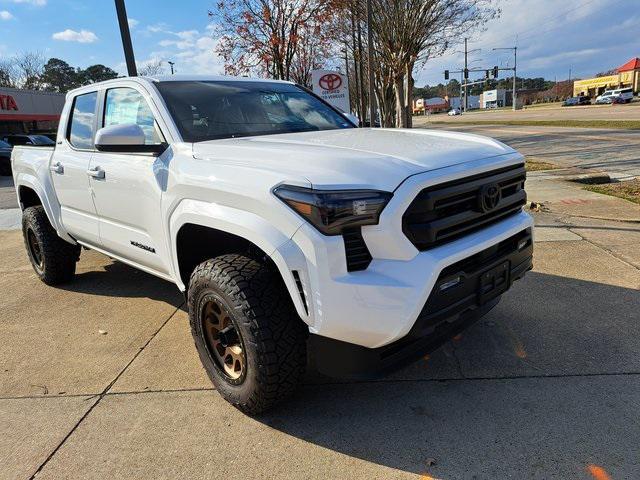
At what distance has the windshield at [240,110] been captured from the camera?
3.37 m

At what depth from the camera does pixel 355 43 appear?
20.7m

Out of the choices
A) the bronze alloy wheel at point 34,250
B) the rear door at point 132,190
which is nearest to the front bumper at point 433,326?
the rear door at point 132,190

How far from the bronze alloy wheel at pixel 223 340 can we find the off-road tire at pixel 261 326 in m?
0.05

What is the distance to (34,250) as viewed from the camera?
5484mm

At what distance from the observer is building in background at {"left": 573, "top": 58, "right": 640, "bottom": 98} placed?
81.2m

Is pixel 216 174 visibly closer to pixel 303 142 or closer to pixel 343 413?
pixel 303 142

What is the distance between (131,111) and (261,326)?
7.01 feet

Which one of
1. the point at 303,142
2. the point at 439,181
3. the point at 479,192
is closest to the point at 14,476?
the point at 303,142

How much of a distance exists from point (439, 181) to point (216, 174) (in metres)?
1.17

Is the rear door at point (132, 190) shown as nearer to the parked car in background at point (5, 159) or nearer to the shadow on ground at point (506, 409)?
the shadow on ground at point (506, 409)

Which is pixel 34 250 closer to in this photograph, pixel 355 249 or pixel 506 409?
pixel 355 249

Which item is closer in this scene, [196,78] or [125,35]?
[196,78]

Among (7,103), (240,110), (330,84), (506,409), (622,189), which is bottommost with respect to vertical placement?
(622,189)

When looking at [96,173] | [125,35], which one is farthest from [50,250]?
[125,35]
